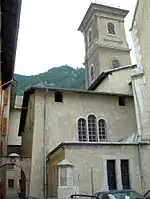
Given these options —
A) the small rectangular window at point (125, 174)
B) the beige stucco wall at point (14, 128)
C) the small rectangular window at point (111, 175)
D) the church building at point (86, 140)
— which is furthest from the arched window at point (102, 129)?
the beige stucco wall at point (14, 128)

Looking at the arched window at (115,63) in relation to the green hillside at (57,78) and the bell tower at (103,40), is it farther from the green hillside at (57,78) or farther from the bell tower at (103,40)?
the green hillside at (57,78)

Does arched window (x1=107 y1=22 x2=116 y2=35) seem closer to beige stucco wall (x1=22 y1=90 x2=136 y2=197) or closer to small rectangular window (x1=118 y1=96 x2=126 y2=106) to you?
small rectangular window (x1=118 y1=96 x2=126 y2=106)

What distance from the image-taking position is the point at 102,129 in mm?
22797

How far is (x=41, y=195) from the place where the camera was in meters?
19.4

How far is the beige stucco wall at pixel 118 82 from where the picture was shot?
87.7 feet

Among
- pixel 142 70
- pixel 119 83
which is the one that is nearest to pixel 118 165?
pixel 142 70

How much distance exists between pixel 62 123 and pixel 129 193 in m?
10.4

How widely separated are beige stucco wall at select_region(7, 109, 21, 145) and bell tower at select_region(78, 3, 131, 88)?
38.7ft

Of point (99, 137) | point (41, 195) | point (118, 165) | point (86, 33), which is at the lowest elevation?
point (41, 195)

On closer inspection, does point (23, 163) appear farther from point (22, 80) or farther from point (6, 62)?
point (22, 80)

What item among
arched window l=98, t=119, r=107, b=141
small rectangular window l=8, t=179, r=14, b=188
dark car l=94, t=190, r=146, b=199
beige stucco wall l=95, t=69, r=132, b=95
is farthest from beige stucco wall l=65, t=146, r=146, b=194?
small rectangular window l=8, t=179, r=14, b=188

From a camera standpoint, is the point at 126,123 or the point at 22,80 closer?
the point at 126,123

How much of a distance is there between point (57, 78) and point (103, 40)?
41.7 m

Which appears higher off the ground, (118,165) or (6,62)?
(6,62)
